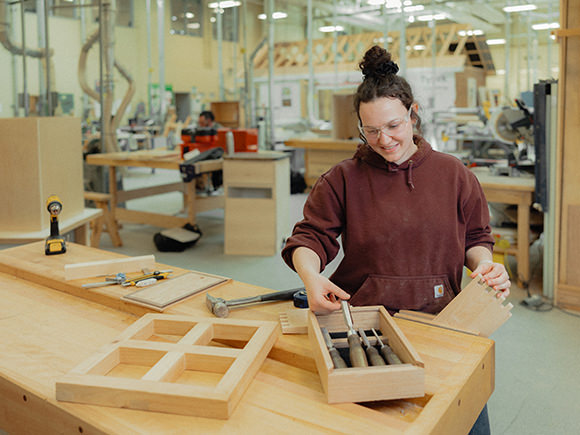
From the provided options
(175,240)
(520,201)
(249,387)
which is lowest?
(175,240)

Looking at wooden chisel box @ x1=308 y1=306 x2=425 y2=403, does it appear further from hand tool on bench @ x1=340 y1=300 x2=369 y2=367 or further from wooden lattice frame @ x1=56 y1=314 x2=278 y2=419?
wooden lattice frame @ x1=56 y1=314 x2=278 y2=419

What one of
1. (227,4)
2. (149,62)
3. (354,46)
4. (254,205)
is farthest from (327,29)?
(254,205)

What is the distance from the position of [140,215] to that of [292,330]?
4442 millimetres

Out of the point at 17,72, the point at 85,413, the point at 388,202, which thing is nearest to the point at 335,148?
the point at 17,72

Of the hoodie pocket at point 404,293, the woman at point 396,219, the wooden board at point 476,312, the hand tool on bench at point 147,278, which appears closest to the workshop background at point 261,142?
the woman at point 396,219

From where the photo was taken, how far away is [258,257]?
488cm

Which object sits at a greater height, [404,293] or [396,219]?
[396,219]

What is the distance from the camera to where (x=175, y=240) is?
500 cm

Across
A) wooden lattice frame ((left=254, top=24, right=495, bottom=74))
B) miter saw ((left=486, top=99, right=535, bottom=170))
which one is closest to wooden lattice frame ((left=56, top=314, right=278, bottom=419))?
miter saw ((left=486, top=99, right=535, bottom=170))

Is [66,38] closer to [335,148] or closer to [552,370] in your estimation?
[335,148]

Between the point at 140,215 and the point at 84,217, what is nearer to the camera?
the point at 84,217

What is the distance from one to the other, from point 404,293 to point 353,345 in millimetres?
522

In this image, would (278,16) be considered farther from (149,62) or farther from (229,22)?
(149,62)

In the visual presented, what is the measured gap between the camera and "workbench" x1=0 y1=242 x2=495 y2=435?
3.10ft
